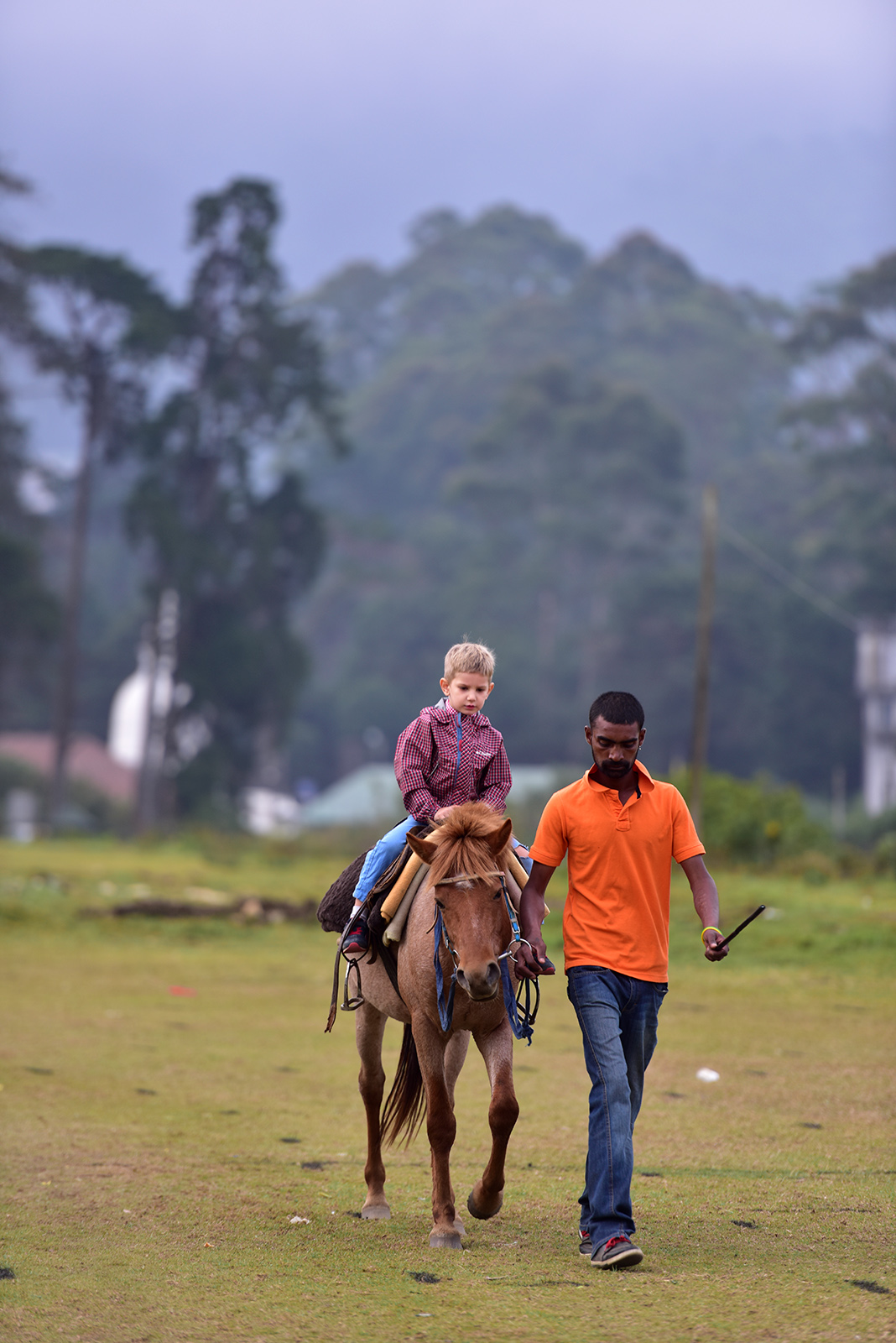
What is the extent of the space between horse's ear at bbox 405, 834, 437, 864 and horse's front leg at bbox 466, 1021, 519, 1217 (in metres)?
0.72

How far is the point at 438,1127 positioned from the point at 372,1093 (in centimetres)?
99

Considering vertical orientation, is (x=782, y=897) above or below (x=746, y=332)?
below

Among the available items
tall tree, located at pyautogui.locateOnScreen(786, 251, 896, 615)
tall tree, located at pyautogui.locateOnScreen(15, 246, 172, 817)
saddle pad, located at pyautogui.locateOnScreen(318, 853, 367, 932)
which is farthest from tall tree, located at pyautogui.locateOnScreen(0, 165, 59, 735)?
saddle pad, located at pyautogui.locateOnScreen(318, 853, 367, 932)

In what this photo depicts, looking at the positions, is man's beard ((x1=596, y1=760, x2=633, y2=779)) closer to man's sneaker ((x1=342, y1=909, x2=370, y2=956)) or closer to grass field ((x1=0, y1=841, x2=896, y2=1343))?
man's sneaker ((x1=342, y1=909, x2=370, y2=956))

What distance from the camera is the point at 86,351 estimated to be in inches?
1959

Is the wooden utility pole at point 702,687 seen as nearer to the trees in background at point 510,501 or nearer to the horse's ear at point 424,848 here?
the horse's ear at point 424,848

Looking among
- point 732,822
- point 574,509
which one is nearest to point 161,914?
point 732,822

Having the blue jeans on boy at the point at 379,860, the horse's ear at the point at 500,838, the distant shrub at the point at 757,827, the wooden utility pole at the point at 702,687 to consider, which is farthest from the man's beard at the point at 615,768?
the wooden utility pole at the point at 702,687

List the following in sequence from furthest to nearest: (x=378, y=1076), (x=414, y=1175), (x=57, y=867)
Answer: (x=57, y=867) < (x=414, y=1175) < (x=378, y=1076)

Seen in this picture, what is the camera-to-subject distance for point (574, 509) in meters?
71.3

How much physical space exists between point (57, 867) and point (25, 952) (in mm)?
11220

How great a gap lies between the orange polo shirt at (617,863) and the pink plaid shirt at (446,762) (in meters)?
0.62

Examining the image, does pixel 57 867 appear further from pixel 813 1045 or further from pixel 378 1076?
pixel 378 1076

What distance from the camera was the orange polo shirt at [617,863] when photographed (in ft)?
18.8
